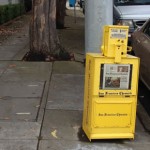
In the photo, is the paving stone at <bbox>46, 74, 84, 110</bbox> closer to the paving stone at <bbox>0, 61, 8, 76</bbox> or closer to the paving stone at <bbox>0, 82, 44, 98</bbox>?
the paving stone at <bbox>0, 82, 44, 98</bbox>

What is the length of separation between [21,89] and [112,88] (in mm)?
2913

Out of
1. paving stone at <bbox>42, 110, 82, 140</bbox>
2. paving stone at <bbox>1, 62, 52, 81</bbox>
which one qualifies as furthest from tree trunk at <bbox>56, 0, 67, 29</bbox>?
paving stone at <bbox>42, 110, 82, 140</bbox>

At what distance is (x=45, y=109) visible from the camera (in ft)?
22.7

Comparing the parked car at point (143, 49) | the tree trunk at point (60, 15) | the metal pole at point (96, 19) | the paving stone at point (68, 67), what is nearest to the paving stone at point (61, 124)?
the parked car at point (143, 49)

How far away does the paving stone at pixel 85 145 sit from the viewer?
216 inches

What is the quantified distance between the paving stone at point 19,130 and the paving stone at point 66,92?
2.94 ft

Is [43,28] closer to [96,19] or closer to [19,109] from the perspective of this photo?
[96,19]

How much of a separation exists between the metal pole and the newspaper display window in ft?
9.72

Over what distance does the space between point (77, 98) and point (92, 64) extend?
2.08 metres

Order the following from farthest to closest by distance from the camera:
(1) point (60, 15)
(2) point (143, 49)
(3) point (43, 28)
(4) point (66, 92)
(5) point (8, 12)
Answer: (5) point (8, 12)
(1) point (60, 15)
(3) point (43, 28)
(2) point (143, 49)
(4) point (66, 92)

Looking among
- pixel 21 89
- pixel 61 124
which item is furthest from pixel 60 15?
pixel 61 124

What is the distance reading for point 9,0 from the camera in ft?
90.6

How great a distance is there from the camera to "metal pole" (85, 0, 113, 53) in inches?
328

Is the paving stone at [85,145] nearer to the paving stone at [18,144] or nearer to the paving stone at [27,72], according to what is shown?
the paving stone at [18,144]
